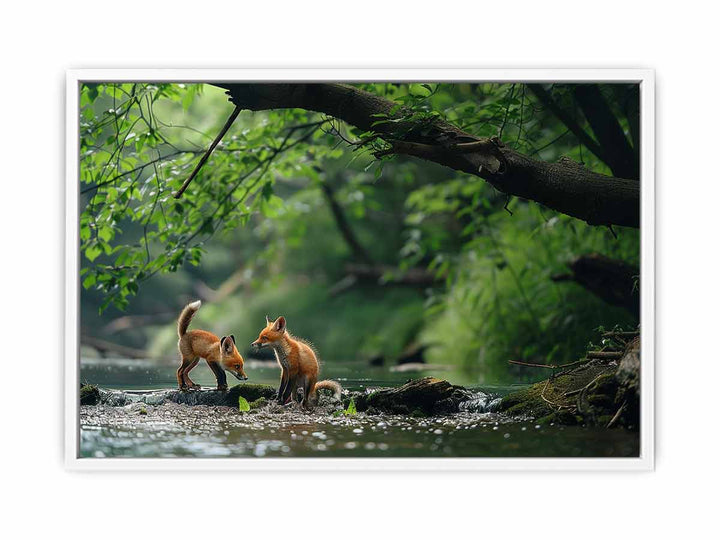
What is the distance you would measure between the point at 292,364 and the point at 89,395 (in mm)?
1077

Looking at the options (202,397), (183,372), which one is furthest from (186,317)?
(202,397)

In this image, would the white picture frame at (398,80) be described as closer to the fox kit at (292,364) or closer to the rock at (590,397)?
the rock at (590,397)

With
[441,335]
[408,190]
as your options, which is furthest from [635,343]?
[408,190]

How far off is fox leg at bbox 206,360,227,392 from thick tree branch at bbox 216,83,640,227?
134cm

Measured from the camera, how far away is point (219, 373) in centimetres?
386

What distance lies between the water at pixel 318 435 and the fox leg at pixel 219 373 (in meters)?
0.13

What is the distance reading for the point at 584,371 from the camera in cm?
387

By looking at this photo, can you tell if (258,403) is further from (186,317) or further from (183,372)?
(186,317)

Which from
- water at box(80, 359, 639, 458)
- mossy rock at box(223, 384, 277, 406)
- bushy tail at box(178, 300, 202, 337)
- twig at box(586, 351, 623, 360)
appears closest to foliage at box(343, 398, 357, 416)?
water at box(80, 359, 639, 458)

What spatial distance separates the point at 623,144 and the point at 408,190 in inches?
249

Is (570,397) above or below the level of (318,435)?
above

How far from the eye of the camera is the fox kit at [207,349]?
3781mm

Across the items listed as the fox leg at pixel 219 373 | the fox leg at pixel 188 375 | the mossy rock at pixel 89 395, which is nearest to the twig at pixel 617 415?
the fox leg at pixel 219 373
